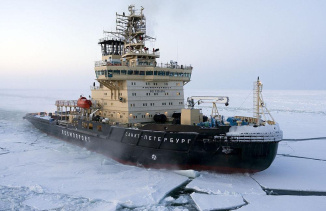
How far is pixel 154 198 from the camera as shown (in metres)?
12.3

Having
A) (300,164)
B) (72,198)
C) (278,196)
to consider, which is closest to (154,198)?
(72,198)

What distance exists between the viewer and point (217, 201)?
39.3 ft

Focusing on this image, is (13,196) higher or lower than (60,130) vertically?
lower

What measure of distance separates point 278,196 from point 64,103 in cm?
2493

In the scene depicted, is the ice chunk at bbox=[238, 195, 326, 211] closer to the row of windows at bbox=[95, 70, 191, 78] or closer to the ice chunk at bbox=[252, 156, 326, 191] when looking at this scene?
the ice chunk at bbox=[252, 156, 326, 191]

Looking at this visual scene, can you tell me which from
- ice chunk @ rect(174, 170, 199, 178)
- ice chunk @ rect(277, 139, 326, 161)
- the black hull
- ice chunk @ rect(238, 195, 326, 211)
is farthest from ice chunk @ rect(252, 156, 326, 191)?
ice chunk @ rect(174, 170, 199, 178)

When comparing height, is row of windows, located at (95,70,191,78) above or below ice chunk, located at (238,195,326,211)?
above

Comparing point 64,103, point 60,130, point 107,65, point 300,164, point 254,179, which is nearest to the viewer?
point 254,179

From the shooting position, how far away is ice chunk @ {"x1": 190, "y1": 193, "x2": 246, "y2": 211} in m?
11.5

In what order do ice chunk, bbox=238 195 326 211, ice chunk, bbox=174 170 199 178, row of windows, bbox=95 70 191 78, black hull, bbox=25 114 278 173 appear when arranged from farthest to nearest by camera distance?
row of windows, bbox=95 70 191 78 → ice chunk, bbox=174 170 199 178 → black hull, bbox=25 114 278 173 → ice chunk, bbox=238 195 326 211

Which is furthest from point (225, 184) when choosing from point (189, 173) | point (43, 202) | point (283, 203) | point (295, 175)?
point (43, 202)

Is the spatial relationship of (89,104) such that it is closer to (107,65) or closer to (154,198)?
(107,65)

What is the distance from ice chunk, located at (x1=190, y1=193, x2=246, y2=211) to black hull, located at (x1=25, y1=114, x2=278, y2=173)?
Answer: 2864 mm

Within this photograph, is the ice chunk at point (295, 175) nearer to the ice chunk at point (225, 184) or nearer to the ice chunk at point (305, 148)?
the ice chunk at point (225, 184)
